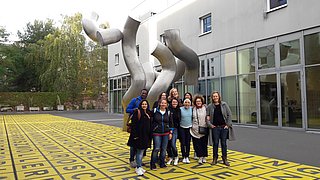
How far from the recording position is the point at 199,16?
1772cm

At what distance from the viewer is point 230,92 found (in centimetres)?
1563

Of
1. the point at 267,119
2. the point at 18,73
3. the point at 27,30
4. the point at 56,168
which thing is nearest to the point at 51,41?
the point at 18,73

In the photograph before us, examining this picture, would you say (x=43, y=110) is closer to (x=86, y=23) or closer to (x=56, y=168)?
(x=86, y=23)

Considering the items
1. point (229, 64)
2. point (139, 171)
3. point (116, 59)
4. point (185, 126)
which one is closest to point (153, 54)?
point (185, 126)

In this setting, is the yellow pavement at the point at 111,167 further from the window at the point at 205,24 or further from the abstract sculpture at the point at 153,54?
the window at the point at 205,24

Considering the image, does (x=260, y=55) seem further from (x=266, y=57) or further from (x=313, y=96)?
(x=313, y=96)

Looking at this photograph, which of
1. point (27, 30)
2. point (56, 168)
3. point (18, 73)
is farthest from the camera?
point (27, 30)

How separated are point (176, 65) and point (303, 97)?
213 inches

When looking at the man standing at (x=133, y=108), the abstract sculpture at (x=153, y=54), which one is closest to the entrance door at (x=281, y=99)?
the abstract sculpture at (x=153, y=54)

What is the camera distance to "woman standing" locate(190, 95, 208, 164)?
21.2ft

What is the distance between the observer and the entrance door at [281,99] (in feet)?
40.0

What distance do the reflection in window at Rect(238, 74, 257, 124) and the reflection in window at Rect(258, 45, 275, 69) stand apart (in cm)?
81

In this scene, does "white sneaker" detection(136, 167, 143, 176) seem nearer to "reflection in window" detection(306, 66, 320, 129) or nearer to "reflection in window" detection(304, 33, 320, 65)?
"reflection in window" detection(306, 66, 320, 129)

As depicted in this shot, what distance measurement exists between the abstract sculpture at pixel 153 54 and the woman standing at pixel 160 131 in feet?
17.1
